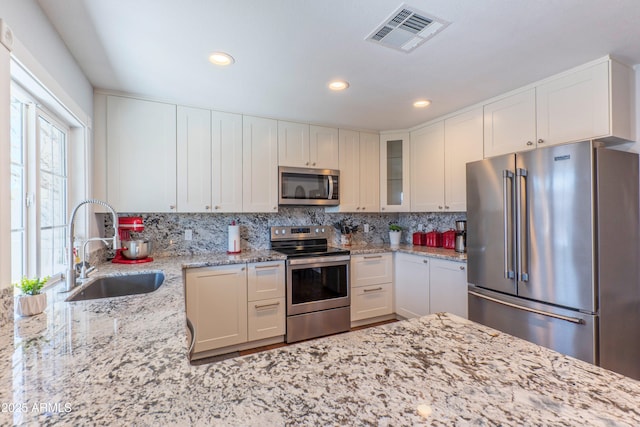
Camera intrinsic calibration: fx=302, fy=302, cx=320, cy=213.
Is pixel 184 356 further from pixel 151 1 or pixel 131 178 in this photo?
pixel 131 178

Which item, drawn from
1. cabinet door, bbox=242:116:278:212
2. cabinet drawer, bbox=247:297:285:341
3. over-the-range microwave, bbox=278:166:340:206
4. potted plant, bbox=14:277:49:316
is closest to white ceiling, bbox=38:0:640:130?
cabinet door, bbox=242:116:278:212

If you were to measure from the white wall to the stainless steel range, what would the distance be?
76.2 inches

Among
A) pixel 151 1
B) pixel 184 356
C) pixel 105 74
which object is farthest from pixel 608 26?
pixel 105 74

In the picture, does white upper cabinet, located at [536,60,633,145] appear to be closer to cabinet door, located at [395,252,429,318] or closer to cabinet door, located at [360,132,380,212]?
cabinet door, located at [395,252,429,318]

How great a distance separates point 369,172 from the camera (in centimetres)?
367

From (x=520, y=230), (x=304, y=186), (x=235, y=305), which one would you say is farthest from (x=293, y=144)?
(x=520, y=230)

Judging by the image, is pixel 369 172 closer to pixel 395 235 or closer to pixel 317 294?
pixel 395 235

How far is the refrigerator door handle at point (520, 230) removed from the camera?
2.08m

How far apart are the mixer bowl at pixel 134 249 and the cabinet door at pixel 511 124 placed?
3.10 m

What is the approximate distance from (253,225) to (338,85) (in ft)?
5.67

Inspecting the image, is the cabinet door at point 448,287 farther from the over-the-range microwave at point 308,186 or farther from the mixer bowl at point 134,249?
the mixer bowl at point 134,249

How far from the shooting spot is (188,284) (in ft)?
8.15

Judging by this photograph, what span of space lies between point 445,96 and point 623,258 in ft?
5.53

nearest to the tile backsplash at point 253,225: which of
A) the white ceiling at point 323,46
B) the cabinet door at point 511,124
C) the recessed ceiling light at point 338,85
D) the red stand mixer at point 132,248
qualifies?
the red stand mixer at point 132,248
